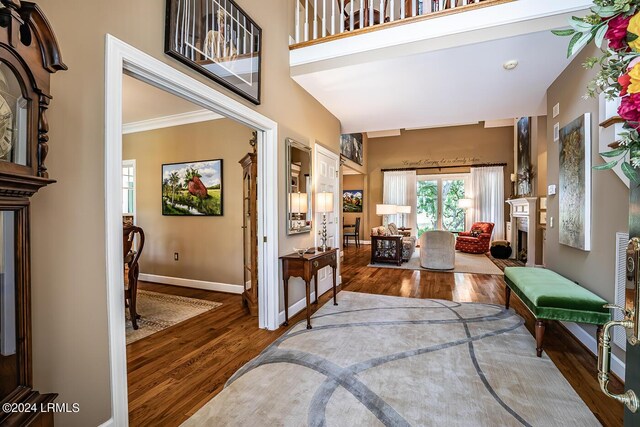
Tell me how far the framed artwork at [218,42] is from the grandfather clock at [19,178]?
37.6 inches

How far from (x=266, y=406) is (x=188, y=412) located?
18.8 inches

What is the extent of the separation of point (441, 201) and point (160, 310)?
8.86 m

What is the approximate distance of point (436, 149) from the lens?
32.4 feet

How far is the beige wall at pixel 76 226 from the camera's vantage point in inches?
50.5

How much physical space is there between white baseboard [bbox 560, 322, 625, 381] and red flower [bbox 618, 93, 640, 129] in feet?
7.81

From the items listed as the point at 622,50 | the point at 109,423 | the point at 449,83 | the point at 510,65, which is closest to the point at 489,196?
the point at 449,83

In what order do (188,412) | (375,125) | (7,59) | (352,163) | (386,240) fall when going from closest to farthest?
1. (7,59)
2. (188,412)
3. (375,125)
4. (386,240)
5. (352,163)

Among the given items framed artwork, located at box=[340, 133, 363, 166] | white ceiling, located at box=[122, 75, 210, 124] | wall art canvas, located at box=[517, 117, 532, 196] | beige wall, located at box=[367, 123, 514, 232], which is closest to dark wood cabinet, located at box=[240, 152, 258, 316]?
white ceiling, located at box=[122, 75, 210, 124]

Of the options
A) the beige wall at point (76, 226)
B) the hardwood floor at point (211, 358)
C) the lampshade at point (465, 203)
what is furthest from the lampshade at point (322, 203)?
the lampshade at point (465, 203)

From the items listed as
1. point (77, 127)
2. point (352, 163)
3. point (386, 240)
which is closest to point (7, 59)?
point (77, 127)

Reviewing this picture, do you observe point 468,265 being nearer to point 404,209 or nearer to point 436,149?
point 404,209

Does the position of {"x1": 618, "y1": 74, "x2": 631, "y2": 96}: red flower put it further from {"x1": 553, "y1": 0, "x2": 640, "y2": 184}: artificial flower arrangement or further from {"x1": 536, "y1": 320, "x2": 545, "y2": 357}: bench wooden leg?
{"x1": 536, "y1": 320, "x2": 545, "y2": 357}: bench wooden leg

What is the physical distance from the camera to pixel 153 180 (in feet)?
16.3

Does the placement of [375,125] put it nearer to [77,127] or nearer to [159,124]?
[159,124]
